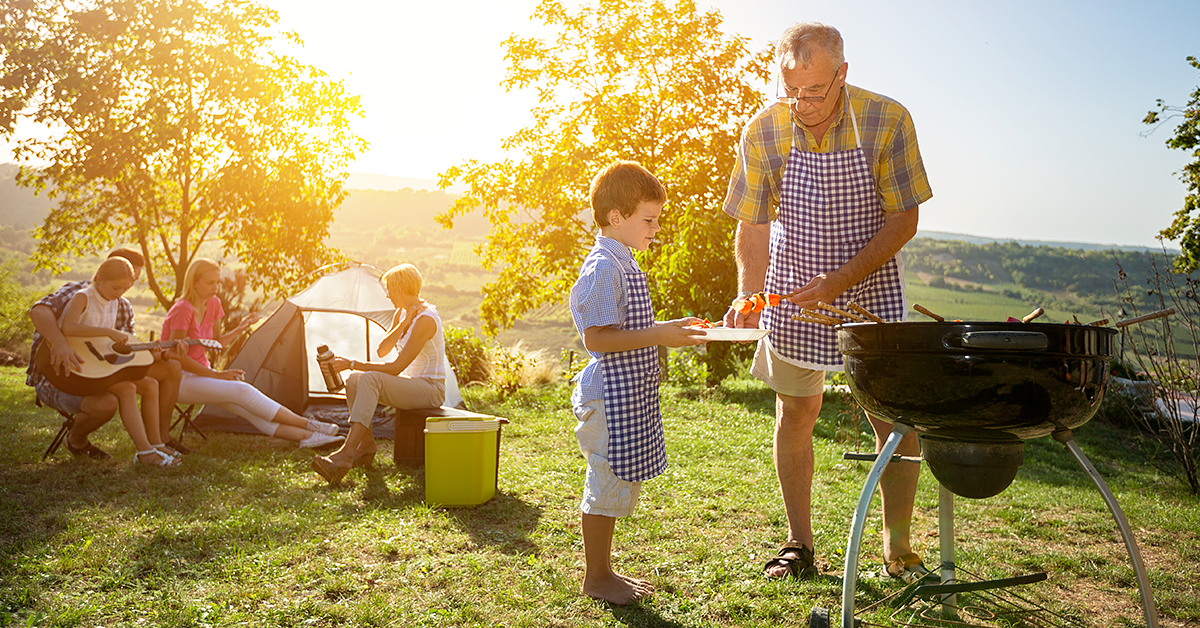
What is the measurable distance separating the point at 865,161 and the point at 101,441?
18.6ft

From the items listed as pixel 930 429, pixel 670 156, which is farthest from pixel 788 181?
pixel 670 156

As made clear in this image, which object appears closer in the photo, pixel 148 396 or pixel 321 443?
pixel 148 396

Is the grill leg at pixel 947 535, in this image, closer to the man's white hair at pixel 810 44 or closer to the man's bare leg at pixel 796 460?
the man's bare leg at pixel 796 460

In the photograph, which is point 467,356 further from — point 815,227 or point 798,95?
point 798,95

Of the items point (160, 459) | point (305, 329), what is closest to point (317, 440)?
point (160, 459)

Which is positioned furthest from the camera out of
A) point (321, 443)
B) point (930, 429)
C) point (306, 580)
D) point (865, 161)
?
point (321, 443)

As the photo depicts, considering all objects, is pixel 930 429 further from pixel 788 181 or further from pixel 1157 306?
pixel 1157 306

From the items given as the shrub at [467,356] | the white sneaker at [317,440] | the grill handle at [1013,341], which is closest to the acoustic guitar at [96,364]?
the white sneaker at [317,440]

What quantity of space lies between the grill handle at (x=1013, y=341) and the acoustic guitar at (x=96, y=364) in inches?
192

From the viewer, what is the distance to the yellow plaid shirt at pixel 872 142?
2.57m

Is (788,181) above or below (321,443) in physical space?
above

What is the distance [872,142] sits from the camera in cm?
260

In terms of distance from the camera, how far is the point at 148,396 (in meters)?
4.90

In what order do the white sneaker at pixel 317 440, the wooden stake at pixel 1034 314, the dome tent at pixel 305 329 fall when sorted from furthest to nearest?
the dome tent at pixel 305 329, the white sneaker at pixel 317 440, the wooden stake at pixel 1034 314
